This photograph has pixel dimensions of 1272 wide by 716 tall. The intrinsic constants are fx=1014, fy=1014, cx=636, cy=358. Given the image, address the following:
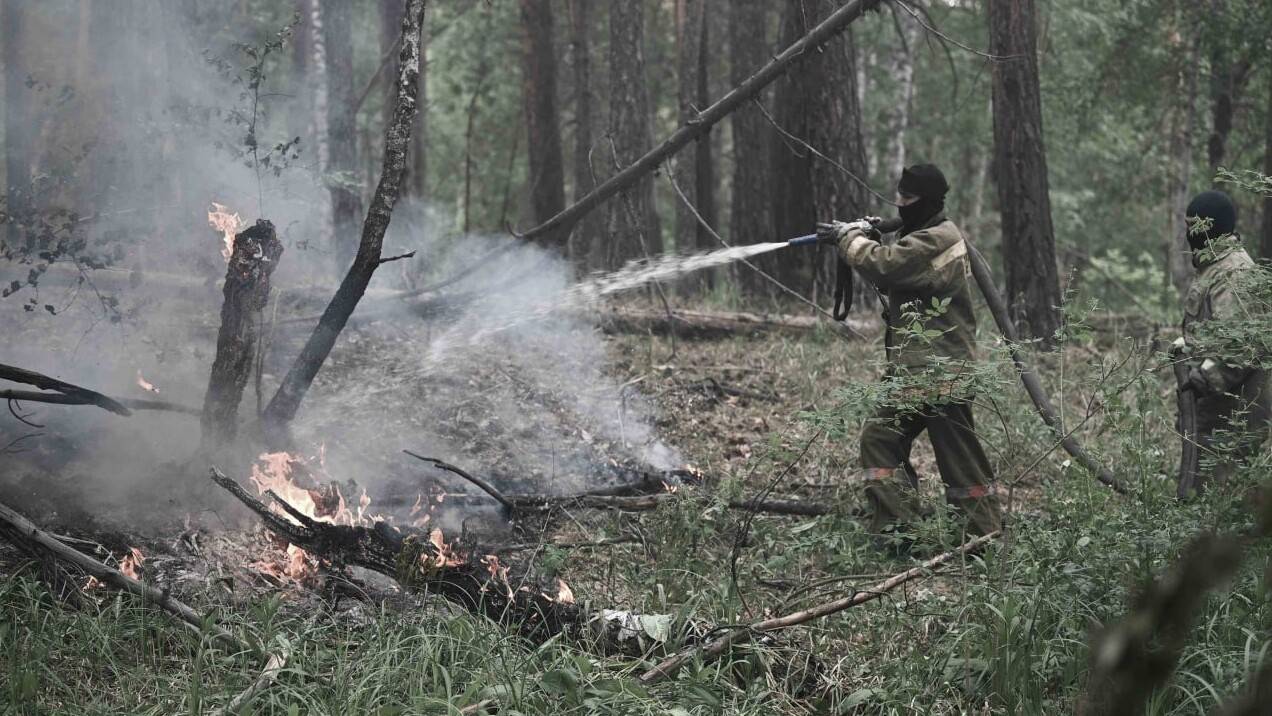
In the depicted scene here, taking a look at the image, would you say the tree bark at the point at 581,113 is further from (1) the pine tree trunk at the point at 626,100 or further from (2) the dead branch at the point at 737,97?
(2) the dead branch at the point at 737,97

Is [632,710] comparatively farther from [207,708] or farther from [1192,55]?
[1192,55]

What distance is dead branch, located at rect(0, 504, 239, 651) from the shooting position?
414 cm

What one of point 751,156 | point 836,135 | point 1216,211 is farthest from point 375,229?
point 751,156

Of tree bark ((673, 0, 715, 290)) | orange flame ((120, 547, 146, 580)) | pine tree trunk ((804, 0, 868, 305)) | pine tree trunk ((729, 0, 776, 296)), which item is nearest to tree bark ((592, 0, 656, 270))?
tree bark ((673, 0, 715, 290))

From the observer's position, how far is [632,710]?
3.60m

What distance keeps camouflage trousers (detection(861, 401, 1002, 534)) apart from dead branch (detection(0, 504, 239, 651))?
3581 millimetres

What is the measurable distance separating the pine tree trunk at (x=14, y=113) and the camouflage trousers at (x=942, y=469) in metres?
6.74

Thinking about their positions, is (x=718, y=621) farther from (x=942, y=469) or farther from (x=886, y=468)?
(x=942, y=469)

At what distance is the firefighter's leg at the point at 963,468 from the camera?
19.3 ft

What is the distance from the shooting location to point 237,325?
5715 millimetres

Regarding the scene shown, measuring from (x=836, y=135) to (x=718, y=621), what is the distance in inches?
286

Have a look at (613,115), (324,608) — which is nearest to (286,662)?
(324,608)

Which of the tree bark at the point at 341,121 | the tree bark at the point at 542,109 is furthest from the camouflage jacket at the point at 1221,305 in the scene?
the tree bark at the point at 542,109

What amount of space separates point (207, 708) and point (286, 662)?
326 mm
